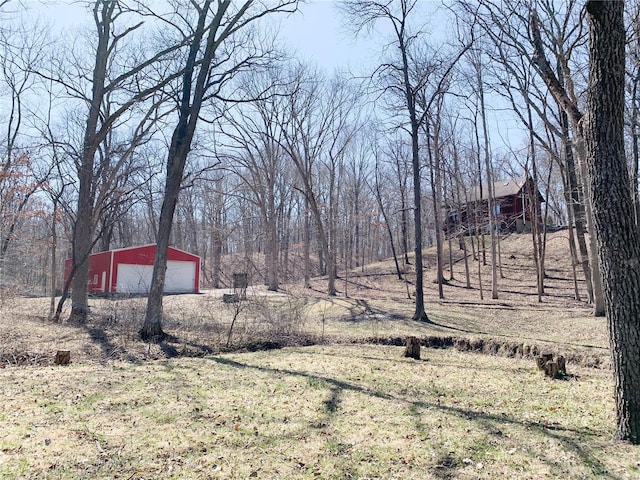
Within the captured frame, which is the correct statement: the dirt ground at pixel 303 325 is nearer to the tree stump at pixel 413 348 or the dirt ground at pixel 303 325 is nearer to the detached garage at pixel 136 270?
the tree stump at pixel 413 348

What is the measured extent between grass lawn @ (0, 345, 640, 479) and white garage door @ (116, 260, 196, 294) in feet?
67.4

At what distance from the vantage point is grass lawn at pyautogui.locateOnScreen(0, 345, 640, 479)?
3.64m

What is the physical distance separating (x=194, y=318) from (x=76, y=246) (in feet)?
14.5

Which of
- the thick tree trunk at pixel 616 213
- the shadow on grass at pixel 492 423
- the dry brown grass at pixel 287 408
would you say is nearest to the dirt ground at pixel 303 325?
the dry brown grass at pixel 287 408

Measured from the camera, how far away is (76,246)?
13.2 m

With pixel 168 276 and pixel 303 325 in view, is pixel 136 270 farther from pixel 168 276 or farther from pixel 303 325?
pixel 303 325

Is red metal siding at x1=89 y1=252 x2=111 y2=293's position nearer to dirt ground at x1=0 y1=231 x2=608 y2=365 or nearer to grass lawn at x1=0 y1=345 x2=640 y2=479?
dirt ground at x1=0 y1=231 x2=608 y2=365

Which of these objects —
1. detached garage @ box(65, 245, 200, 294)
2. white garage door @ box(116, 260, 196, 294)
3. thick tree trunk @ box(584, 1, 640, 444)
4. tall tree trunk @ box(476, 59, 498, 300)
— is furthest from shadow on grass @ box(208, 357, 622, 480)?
white garage door @ box(116, 260, 196, 294)

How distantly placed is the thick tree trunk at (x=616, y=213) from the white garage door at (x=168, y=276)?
25.7 meters

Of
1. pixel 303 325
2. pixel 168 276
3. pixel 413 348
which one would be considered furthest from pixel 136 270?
pixel 413 348

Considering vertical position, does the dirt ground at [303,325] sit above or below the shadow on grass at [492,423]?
above

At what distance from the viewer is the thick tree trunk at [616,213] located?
405 centimetres

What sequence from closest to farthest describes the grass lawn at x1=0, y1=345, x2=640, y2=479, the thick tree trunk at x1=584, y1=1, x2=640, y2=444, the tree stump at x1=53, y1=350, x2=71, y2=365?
the grass lawn at x1=0, y1=345, x2=640, y2=479, the thick tree trunk at x1=584, y1=1, x2=640, y2=444, the tree stump at x1=53, y1=350, x2=71, y2=365

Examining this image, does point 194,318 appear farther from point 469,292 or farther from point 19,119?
point 19,119
